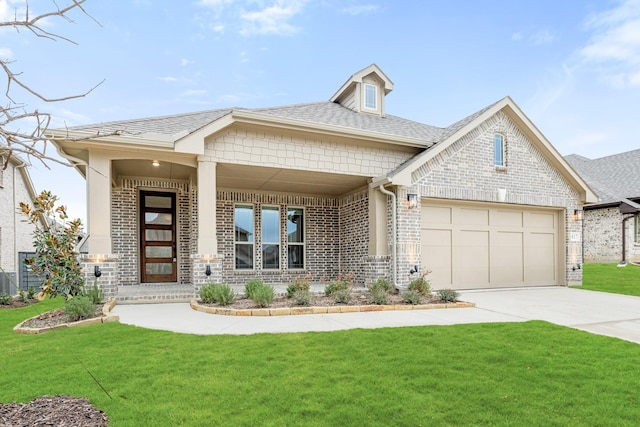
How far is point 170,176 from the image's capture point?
35.9 ft

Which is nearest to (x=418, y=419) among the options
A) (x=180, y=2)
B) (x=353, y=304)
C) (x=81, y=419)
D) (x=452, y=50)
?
(x=81, y=419)

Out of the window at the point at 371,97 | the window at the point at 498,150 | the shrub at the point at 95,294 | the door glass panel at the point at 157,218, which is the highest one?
the window at the point at 371,97

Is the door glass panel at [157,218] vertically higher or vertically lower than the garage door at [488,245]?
higher

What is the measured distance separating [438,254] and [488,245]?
1.79 meters

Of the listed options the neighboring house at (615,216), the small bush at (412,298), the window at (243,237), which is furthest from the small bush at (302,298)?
the neighboring house at (615,216)

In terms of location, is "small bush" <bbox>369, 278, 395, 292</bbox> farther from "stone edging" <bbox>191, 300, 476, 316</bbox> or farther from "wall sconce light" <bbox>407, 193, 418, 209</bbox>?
"wall sconce light" <bbox>407, 193, 418, 209</bbox>

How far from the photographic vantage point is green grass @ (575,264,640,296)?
11.1 m

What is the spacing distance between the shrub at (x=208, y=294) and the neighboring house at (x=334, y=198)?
1.67 feet

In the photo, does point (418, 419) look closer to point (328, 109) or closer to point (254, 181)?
point (254, 181)

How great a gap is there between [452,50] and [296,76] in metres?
9.70

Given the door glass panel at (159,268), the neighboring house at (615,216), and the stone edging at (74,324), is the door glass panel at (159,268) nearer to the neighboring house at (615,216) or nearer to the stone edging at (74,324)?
the stone edging at (74,324)

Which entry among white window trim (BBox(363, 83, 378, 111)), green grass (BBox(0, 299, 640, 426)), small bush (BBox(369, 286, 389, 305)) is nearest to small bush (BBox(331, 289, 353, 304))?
small bush (BBox(369, 286, 389, 305))

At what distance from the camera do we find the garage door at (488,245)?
10.4 meters

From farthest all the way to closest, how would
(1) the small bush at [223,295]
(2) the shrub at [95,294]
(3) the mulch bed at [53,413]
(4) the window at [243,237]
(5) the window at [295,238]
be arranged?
(5) the window at [295,238], (4) the window at [243,237], (1) the small bush at [223,295], (2) the shrub at [95,294], (3) the mulch bed at [53,413]
